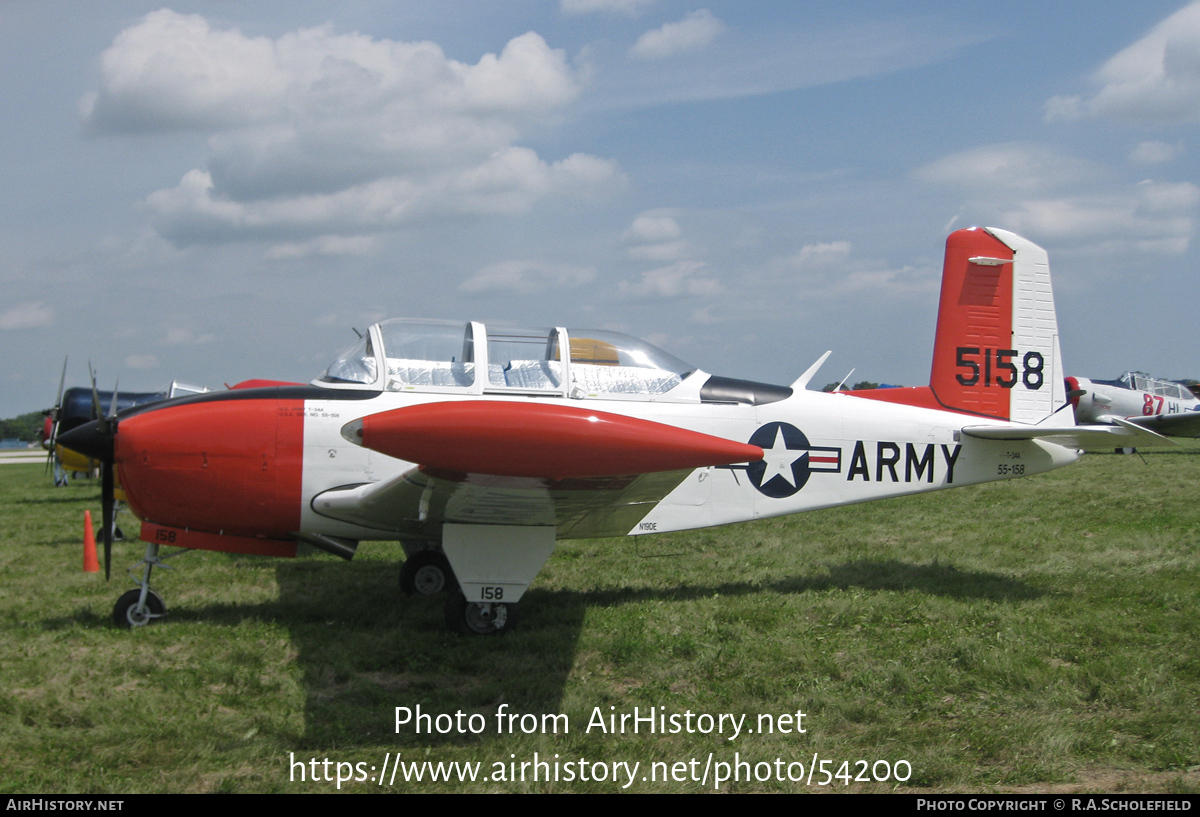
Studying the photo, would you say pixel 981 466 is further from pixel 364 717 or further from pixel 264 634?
pixel 264 634

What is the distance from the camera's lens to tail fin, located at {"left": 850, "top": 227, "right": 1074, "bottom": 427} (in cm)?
800

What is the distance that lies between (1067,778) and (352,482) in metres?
5.03

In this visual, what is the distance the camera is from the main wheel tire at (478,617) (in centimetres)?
623

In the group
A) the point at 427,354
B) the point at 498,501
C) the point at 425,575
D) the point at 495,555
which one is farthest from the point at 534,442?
the point at 425,575

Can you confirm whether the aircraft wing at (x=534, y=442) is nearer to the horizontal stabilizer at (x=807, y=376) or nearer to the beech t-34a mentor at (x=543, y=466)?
the beech t-34a mentor at (x=543, y=466)

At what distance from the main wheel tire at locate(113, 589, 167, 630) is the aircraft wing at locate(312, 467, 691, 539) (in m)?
1.61

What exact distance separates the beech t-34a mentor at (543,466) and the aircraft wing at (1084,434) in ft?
0.08

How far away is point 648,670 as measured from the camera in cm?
559

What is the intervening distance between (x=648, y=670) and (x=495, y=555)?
133 centimetres
